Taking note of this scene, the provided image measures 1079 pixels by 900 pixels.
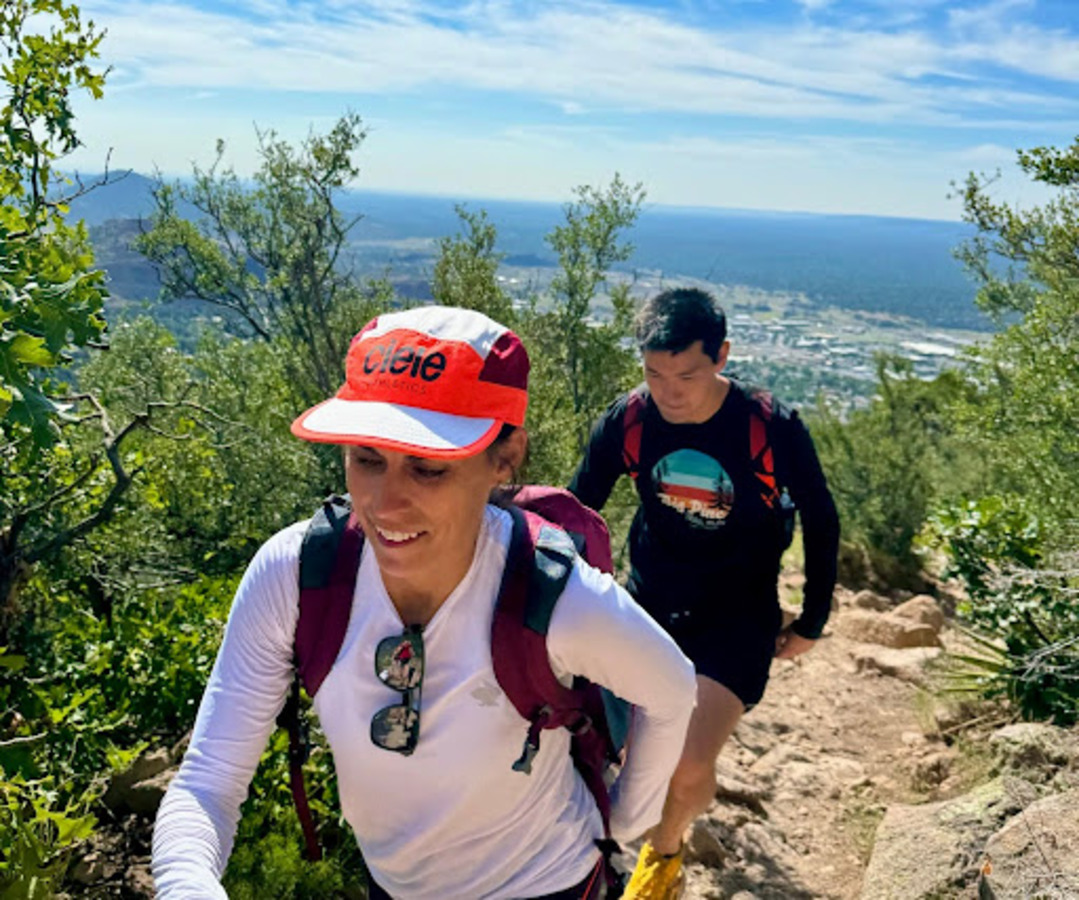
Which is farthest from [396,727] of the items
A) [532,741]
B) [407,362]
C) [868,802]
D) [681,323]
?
[868,802]

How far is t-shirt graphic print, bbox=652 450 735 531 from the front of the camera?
3.41 metres

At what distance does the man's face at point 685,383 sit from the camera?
11.3 ft

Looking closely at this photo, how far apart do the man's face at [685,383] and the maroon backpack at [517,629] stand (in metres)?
1.62

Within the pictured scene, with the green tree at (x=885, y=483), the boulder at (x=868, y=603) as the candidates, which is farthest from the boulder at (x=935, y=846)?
the green tree at (x=885, y=483)

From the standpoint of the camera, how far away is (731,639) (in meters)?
3.38

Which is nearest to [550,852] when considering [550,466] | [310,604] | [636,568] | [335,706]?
[335,706]

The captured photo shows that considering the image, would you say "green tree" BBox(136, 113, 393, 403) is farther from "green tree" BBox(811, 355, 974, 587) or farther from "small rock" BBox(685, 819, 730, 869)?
"green tree" BBox(811, 355, 974, 587)

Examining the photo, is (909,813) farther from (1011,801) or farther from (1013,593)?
(1013,593)

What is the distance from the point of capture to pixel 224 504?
22.4 feet

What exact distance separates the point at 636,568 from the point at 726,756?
7.85 feet

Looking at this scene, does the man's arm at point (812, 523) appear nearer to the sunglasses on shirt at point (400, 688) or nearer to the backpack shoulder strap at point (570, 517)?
the backpack shoulder strap at point (570, 517)

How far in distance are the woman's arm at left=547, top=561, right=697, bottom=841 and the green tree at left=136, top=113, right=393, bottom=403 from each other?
22.2 ft

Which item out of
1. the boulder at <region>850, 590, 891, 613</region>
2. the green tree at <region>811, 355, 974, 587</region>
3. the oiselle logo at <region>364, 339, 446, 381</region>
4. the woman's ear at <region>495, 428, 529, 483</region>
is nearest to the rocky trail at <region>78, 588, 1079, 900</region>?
the woman's ear at <region>495, 428, 529, 483</region>

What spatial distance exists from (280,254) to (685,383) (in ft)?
22.0
